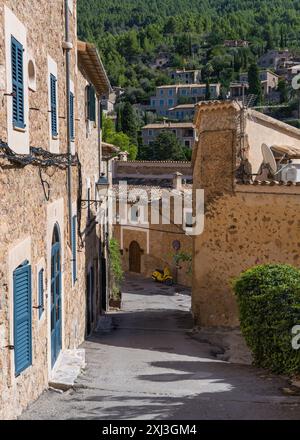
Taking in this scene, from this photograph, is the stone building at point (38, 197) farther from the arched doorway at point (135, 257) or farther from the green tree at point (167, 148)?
the green tree at point (167, 148)

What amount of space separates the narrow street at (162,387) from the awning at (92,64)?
7068mm

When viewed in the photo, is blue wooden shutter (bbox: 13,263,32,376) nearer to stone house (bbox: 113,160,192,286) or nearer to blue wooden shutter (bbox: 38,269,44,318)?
blue wooden shutter (bbox: 38,269,44,318)

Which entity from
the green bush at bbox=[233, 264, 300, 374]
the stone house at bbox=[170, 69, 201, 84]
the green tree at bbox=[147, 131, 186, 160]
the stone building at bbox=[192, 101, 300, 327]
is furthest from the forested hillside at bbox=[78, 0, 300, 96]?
the green bush at bbox=[233, 264, 300, 374]

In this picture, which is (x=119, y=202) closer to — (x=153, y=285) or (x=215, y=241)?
(x=153, y=285)

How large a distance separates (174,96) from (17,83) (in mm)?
114120

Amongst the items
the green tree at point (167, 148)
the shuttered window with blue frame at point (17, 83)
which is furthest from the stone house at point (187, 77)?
the shuttered window with blue frame at point (17, 83)

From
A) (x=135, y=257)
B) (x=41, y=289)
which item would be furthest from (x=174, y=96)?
(x=41, y=289)

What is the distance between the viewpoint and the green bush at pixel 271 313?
11.2 m

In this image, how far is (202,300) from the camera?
18359mm

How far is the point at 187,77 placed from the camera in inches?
5236

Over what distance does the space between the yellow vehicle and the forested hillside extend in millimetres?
90659

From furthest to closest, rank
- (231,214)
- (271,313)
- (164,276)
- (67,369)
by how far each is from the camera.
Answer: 1. (164,276)
2. (231,214)
3. (271,313)
4. (67,369)

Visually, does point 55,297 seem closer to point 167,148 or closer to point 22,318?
point 22,318

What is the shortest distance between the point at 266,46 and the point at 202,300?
142314mm
